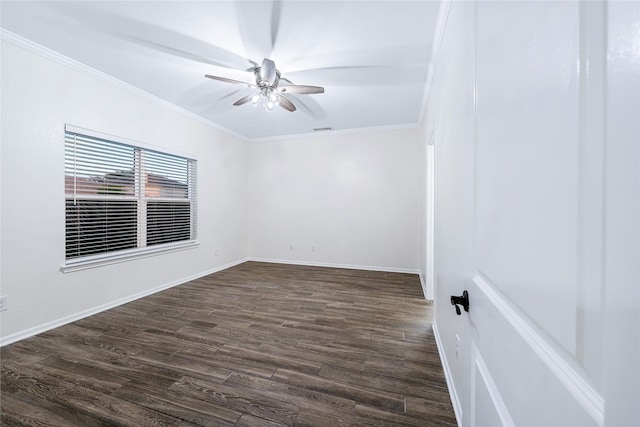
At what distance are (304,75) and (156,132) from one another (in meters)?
2.23

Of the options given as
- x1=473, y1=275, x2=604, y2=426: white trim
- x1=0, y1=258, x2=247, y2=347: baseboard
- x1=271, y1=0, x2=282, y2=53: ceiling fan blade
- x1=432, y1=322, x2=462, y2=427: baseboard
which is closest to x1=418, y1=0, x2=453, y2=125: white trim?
x1=271, y1=0, x2=282, y2=53: ceiling fan blade

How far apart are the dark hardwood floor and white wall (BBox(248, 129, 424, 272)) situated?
1.68m

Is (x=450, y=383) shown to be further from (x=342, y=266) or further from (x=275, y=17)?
(x=342, y=266)

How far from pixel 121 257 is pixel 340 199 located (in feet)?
11.3

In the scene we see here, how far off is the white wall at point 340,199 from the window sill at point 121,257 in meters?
1.76

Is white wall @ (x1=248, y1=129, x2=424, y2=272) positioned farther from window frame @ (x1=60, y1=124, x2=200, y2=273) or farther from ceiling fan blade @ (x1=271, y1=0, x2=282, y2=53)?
ceiling fan blade @ (x1=271, y1=0, x2=282, y2=53)

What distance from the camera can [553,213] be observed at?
1.35ft

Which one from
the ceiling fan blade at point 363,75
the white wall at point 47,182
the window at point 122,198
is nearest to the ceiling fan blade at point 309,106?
the ceiling fan blade at point 363,75

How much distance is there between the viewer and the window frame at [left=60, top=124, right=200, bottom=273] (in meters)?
2.63

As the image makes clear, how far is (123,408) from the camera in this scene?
1490 mm

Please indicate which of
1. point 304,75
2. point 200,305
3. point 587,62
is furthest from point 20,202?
point 587,62

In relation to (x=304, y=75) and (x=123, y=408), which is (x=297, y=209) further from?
(x=123, y=408)

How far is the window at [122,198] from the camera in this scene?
2.66 meters

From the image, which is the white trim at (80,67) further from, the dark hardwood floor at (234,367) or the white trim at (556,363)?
the white trim at (556,363)
